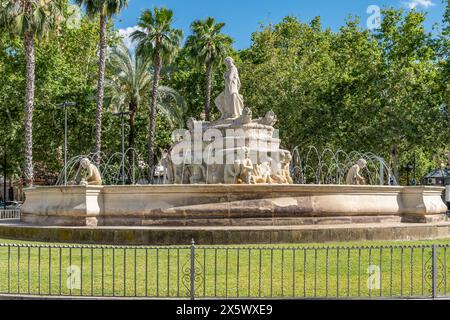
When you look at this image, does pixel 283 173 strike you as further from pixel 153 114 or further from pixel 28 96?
pixel 153 114

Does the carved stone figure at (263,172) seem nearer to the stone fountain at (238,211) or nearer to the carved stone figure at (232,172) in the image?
the carved stone figure at (232,172)

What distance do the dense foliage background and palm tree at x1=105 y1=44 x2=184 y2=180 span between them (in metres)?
1.03

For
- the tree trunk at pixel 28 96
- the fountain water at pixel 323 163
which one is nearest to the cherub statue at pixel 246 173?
the tree trunk at pixel 28 96

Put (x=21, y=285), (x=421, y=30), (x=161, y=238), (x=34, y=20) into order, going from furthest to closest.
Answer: (x=421, y=30)
(x=34, y=20)
(x=161, y=238)
(x=21, y=285)

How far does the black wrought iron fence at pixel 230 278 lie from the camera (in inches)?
330

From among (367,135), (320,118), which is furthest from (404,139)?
(320,118)

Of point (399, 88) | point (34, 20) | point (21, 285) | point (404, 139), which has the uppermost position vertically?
point (34, 20)

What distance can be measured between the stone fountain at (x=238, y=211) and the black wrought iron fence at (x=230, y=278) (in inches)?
72.2

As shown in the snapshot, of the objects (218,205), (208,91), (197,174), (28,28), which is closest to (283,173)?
(197,174)

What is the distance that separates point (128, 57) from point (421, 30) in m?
17.0

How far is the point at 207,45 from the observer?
1564 inches

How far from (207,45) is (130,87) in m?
5.28

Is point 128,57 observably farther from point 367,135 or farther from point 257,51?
point 367,135
